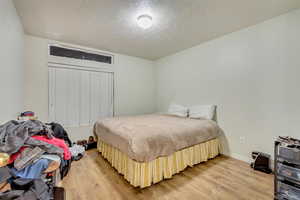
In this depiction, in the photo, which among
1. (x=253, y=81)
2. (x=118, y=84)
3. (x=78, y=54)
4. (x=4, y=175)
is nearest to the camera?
(x=4, y=175)

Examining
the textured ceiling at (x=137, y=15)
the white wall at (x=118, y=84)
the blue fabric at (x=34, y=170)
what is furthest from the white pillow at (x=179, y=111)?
the blue fabric at (x=34, y=170)

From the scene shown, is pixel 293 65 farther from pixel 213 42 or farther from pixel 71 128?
pixel 71 128

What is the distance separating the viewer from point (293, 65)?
6.83 feet

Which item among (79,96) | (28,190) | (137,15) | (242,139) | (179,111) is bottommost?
(242,139)

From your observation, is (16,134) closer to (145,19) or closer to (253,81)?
(145,19)

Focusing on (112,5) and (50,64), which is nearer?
(112,5)

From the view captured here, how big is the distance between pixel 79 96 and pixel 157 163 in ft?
8.63

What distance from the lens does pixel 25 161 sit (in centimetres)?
96

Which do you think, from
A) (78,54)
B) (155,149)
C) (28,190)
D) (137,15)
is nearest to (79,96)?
(78,54)

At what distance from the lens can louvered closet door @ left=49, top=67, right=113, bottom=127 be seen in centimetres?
319

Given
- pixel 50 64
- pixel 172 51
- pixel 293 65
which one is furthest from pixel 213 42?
pixel 50 64

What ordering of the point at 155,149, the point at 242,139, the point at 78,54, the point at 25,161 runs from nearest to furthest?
the point at 25,161, the point at 155,149, the point at 242,139, the point at 78,54

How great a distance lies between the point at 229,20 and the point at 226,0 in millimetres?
585

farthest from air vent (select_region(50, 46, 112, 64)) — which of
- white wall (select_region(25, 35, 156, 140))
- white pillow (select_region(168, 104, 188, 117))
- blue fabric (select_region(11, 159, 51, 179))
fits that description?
blue fabric (select_region(11, 159, 51, 179))
